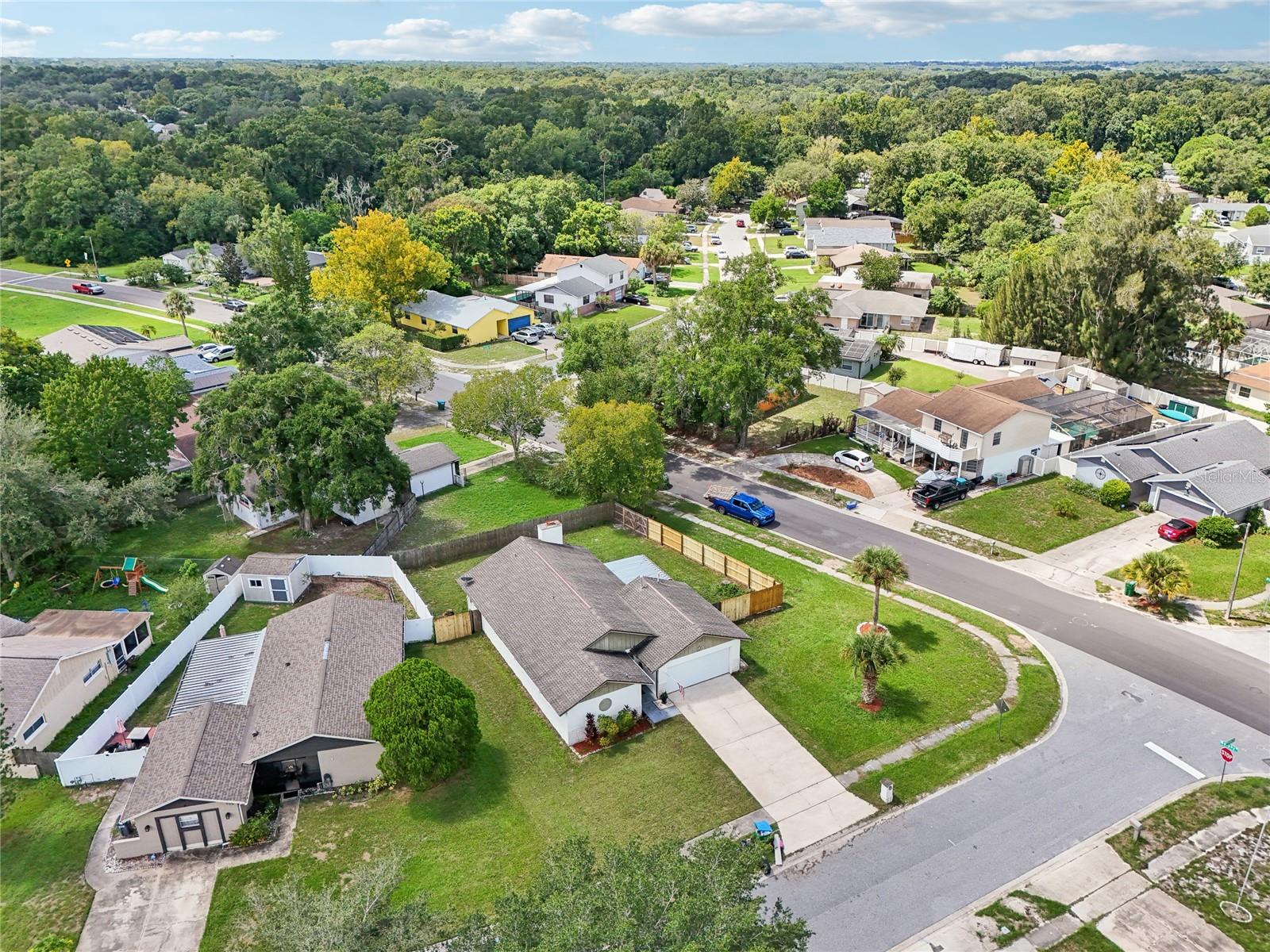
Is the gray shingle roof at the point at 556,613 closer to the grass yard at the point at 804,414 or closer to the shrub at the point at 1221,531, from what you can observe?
the grass yard at the point at 804,414

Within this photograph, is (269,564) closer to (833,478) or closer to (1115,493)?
(833,478)

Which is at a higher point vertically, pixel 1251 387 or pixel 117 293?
pixel 117 293

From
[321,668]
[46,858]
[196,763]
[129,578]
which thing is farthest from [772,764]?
[129,578]

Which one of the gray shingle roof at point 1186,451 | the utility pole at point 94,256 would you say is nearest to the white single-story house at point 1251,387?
the gray shingle roof at point 1186,451

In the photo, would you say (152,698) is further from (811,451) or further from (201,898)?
(811,451)

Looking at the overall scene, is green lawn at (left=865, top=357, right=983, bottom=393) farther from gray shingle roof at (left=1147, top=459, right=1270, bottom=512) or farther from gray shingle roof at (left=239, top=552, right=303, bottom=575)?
gray shingle roof at (left=239, top=552, right=303, bottom=575)

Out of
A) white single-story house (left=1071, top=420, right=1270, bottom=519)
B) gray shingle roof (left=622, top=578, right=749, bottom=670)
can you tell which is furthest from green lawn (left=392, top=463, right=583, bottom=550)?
white single-story house (left=1071, top=420, right=1270, bottom=519)
